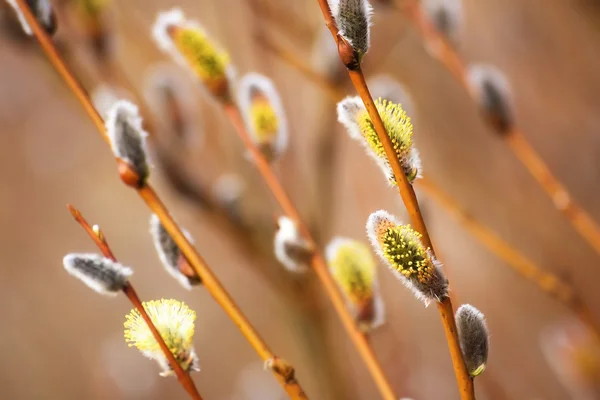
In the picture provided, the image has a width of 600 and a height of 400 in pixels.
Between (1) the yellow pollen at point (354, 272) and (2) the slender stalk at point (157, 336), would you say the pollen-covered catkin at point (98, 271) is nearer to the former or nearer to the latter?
(2) the slender stalk at point (157, 336)

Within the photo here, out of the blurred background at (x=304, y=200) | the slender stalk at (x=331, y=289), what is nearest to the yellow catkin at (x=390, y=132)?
the slender stalk at (x=331, y=289)

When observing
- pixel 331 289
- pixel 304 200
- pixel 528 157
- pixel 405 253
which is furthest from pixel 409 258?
pixel 304 200

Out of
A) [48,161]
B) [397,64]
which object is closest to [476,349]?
[397,64]

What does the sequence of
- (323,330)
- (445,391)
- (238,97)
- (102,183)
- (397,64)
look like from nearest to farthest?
(238,97)
(323,330)
(445,391)
(397,64)
(102,183)

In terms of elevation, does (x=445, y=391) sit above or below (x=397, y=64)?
below

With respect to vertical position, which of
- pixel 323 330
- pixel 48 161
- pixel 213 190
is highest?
pixel 48 161

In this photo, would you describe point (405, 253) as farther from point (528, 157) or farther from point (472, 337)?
point (528, 157)

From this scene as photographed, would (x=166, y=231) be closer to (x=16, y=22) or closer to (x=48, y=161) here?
(x=16, y=22)
